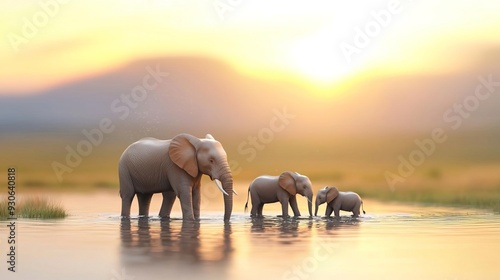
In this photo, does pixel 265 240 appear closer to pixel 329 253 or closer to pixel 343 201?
pixel 329 253

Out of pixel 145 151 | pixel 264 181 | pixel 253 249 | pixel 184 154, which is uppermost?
pixel 145 151

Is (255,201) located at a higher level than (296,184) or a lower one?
lower

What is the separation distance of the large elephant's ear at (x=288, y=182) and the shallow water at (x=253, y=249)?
5.45 metres

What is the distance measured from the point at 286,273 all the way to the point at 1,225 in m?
13.0

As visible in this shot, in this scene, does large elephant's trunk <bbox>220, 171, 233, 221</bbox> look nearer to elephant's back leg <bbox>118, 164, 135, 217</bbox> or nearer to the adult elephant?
the adult elephant

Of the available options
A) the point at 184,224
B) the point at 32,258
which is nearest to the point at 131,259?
the point at 32,258

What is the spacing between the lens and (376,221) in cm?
2833

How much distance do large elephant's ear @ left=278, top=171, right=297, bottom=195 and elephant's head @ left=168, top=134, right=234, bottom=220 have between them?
451 cm

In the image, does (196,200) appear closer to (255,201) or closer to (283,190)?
(283,190)

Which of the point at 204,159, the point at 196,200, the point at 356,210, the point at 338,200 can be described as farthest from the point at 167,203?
the point at 356,210

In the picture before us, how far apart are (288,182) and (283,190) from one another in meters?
0.34

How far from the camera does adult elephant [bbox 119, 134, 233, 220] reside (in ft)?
94.1

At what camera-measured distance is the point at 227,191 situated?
28312mm

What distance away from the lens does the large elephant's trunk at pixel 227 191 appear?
92.7 ft
